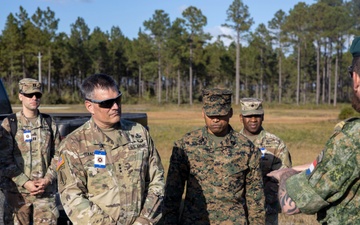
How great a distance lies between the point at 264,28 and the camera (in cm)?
7931

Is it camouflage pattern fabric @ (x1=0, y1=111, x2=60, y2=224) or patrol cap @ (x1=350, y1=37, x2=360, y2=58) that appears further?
camouflage pattern fabric @ (x1=0, y1=111, x2=60, y2=224)

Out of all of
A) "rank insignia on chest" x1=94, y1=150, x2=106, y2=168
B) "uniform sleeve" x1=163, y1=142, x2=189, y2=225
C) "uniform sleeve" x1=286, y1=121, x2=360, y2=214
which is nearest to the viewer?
"uniform sleeve" x1=286, y1=121, x2=360, y2=214

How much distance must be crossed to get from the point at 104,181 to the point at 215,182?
92 centimetres

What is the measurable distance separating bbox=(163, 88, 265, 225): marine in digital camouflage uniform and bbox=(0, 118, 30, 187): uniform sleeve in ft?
5.41

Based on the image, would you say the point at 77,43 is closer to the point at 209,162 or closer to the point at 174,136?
the point at 174,136

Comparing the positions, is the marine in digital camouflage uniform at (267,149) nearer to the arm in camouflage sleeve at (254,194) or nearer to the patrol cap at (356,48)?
the arm in camouflage sleeve at (254,194)

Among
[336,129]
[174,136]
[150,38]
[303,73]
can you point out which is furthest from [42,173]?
[303,73]

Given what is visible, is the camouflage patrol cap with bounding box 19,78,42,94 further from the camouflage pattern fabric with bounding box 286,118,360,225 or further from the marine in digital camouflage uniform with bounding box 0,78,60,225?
the camouflage pattern fabric with bounding box 286,118,360,225

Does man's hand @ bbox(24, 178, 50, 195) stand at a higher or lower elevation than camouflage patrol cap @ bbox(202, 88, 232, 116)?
lower

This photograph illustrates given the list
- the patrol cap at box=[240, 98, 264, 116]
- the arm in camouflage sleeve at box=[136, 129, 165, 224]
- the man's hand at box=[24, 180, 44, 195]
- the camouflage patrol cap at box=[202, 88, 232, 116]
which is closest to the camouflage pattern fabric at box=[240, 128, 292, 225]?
the patrol cap at box=[240, 98, 264, 116]

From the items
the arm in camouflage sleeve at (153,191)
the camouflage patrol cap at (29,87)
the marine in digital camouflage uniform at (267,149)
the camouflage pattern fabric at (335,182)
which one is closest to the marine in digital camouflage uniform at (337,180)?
the camouflage pattern fabric at (335,182)

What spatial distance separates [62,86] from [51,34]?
24111 millimetres

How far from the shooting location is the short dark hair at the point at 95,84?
3002 mm

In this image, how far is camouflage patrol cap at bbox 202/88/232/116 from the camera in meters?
3.56
